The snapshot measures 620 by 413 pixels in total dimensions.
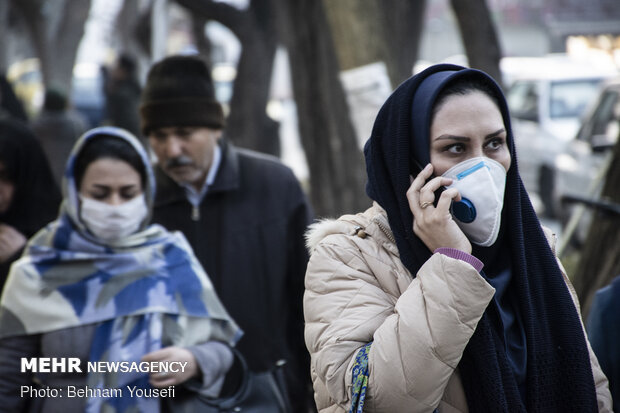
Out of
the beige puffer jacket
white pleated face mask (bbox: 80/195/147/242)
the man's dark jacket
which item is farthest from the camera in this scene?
the man's dark jacket

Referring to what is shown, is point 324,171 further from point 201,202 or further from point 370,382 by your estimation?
point 370,382

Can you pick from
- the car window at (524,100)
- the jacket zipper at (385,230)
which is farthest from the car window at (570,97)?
the jacket zipper at (385,230)

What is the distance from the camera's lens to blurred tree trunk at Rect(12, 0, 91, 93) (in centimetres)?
2100

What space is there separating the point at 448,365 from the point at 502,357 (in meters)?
0.18

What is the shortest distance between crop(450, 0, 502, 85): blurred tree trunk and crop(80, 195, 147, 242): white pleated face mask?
4.44 metres

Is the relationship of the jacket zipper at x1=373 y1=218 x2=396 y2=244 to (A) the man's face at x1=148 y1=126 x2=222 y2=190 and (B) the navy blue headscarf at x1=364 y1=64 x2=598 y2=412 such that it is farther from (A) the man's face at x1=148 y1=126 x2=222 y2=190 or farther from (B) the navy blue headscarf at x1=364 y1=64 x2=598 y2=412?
(A) the man's face at x1=148 y1=126 x2=222 y2=190

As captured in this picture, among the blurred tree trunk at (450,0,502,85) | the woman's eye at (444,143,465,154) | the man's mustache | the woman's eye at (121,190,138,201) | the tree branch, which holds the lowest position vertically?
the woman's eye at (121,190,138,201)

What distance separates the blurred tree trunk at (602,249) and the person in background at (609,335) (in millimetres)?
2133

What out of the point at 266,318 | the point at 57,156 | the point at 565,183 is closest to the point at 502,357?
the point at 266,318

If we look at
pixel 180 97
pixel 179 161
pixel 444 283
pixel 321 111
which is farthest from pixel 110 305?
pixel 321 111

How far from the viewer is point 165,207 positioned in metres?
4.15

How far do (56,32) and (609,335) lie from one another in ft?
94.8

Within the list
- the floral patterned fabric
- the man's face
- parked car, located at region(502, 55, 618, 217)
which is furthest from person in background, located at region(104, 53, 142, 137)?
the floral patterned fabric

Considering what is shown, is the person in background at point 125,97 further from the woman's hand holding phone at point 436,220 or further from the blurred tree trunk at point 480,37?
the woman's hand holding phone at point 436,220
